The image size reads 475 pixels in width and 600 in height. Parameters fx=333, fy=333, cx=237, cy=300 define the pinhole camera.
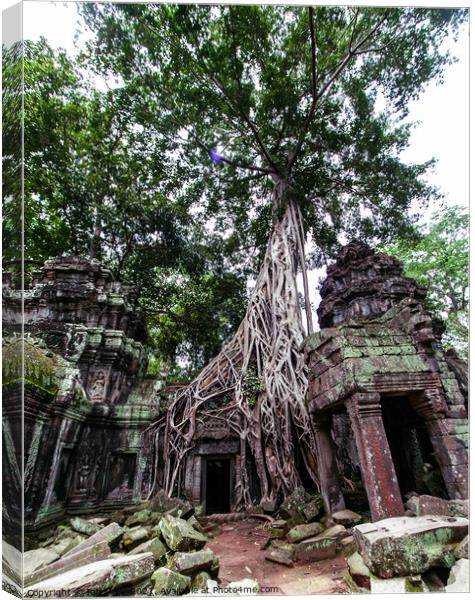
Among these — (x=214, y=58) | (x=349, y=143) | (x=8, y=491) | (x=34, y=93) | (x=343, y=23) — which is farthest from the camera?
(x=349, y=143)

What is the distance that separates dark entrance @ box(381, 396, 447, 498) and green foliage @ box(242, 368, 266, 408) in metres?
2.15

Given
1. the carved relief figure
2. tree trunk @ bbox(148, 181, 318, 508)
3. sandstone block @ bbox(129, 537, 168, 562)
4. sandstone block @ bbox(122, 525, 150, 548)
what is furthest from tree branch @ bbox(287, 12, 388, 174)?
the carved relief figure

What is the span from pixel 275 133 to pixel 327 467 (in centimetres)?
702

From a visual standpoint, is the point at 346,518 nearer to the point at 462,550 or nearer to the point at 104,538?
the point at 462,550

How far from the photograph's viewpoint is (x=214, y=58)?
5.92 metres

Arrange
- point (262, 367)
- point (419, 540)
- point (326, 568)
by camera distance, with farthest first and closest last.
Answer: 1. point (262, 367)
2. point (326, 568)
3. point (419, 540)

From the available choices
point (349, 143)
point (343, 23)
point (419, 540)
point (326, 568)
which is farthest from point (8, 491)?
point (349, 143)

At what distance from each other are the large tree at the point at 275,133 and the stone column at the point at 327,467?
4.29 ft

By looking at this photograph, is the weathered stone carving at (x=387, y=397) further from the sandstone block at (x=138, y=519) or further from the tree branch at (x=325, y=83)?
the tree branch at (x=325, y=83)

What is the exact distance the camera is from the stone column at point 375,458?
2922 millimetres

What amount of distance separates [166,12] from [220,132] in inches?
150

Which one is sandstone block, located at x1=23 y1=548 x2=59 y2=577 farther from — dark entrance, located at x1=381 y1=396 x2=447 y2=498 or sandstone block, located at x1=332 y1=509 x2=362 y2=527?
dark entrance, located at x1=381 y1=396 x2=447 y2=498

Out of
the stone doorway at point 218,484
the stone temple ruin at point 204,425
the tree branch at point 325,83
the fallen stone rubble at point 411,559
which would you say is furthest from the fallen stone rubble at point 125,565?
the tree branch at point 325,83

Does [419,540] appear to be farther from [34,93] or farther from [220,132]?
[220,132]
